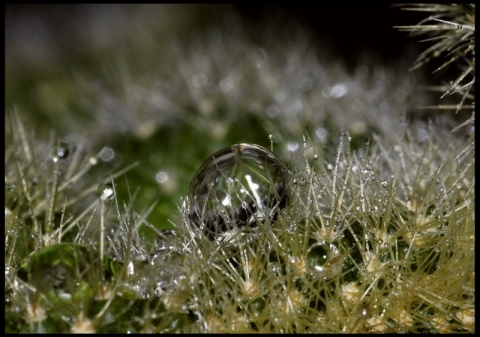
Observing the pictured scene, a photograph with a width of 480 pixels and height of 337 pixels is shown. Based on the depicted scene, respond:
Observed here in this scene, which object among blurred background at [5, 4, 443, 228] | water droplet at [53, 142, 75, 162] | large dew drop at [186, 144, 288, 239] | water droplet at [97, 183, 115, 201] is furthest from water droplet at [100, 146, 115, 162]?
large dew drop at [186, 144, 288, 239]

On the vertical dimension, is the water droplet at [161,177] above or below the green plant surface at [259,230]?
above

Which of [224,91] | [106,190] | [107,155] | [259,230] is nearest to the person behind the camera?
[259,230]

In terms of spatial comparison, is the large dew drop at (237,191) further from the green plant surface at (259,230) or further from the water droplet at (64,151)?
the water droplet at (64,151)

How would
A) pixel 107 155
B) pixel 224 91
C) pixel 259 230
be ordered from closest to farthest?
pixel 259 230 → pixel 107 155 → pixel 224 91

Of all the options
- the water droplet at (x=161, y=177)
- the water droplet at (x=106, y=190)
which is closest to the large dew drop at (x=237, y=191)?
the water droplet at (x=106, y=190)

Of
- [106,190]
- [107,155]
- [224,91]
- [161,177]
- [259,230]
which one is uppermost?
[224,91]

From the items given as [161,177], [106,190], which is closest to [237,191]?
[106,190]

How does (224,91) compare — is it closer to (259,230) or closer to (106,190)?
(106,190)

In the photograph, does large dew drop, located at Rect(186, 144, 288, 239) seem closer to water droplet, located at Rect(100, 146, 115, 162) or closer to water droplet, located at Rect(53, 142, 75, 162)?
water droplet, located at Rect(53, 142, 75, 162)
